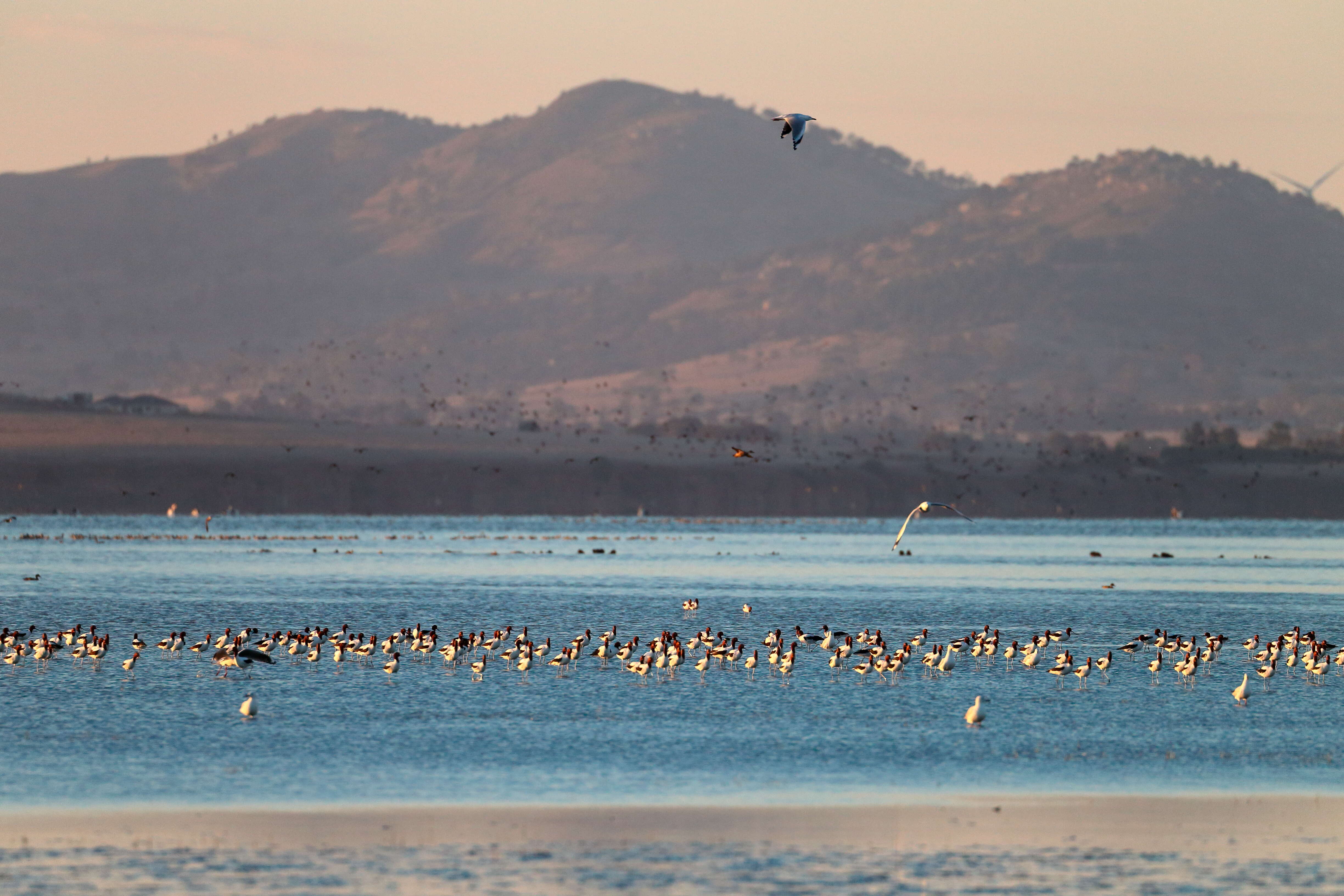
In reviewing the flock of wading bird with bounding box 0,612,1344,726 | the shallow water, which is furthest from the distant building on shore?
the shallow water

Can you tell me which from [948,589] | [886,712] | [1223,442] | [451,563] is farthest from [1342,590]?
[1223,442]

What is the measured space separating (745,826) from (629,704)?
39.0 feet

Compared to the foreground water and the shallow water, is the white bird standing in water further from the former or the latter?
the shallow water

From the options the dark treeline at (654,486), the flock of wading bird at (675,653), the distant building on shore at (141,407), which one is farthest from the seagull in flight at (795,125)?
the distant building on shore at (141,407)

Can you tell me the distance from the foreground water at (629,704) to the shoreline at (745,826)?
822 millimetres

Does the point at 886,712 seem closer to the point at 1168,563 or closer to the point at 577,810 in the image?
the point at 577,810

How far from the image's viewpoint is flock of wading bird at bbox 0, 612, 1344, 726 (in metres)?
41.2

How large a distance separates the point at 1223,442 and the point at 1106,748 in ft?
537

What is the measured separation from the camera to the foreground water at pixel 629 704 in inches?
1102

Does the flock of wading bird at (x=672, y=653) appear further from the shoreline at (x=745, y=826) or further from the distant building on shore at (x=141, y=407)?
the distant building on shore at (x=141, y=407)

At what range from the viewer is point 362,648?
4297 centimetres

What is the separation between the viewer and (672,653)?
41.0 m

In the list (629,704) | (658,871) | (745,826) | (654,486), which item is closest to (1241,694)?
(629,704)

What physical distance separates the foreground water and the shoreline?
0.82 meters
